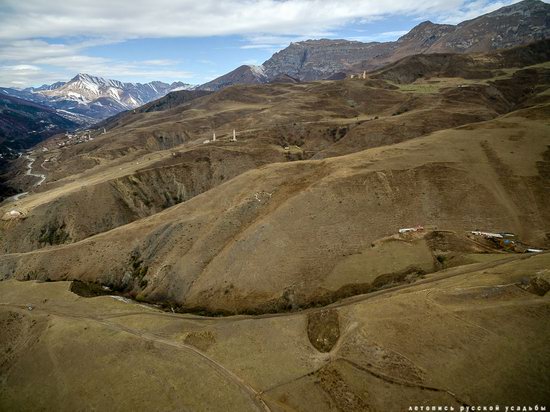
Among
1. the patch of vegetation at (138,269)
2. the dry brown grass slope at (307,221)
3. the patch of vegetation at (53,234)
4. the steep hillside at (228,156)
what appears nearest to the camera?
the dry brown grass slope at (307,221)

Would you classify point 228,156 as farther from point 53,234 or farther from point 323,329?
point 323,329

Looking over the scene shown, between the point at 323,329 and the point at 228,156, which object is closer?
the point at 323,329

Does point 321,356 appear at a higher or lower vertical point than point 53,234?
higher

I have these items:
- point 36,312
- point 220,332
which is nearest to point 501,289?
point 220,332

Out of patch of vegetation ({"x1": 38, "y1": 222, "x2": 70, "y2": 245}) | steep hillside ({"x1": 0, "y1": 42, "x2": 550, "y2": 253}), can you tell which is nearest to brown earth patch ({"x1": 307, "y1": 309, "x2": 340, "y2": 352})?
steep hillside ({"x1": 0, "y1": 42, "x2": 550, "y2": 253})

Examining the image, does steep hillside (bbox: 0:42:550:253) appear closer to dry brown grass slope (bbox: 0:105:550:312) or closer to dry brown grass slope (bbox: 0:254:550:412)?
dry brown grass slope (bbox: 0:105:550:312)

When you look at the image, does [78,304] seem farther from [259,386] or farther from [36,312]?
[259,386]

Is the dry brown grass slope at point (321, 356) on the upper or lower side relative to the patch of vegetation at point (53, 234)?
upper

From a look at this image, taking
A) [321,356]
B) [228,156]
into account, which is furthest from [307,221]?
[228,156]

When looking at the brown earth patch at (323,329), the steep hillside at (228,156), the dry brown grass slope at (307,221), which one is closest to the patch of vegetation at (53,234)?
the steep hillside at (228,156)

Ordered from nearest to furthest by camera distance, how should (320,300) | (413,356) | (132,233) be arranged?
(413,356), (320,300), (132,233)

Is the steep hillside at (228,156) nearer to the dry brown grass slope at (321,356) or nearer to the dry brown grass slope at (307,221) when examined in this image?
the dry brown grass slope at (307,221)
